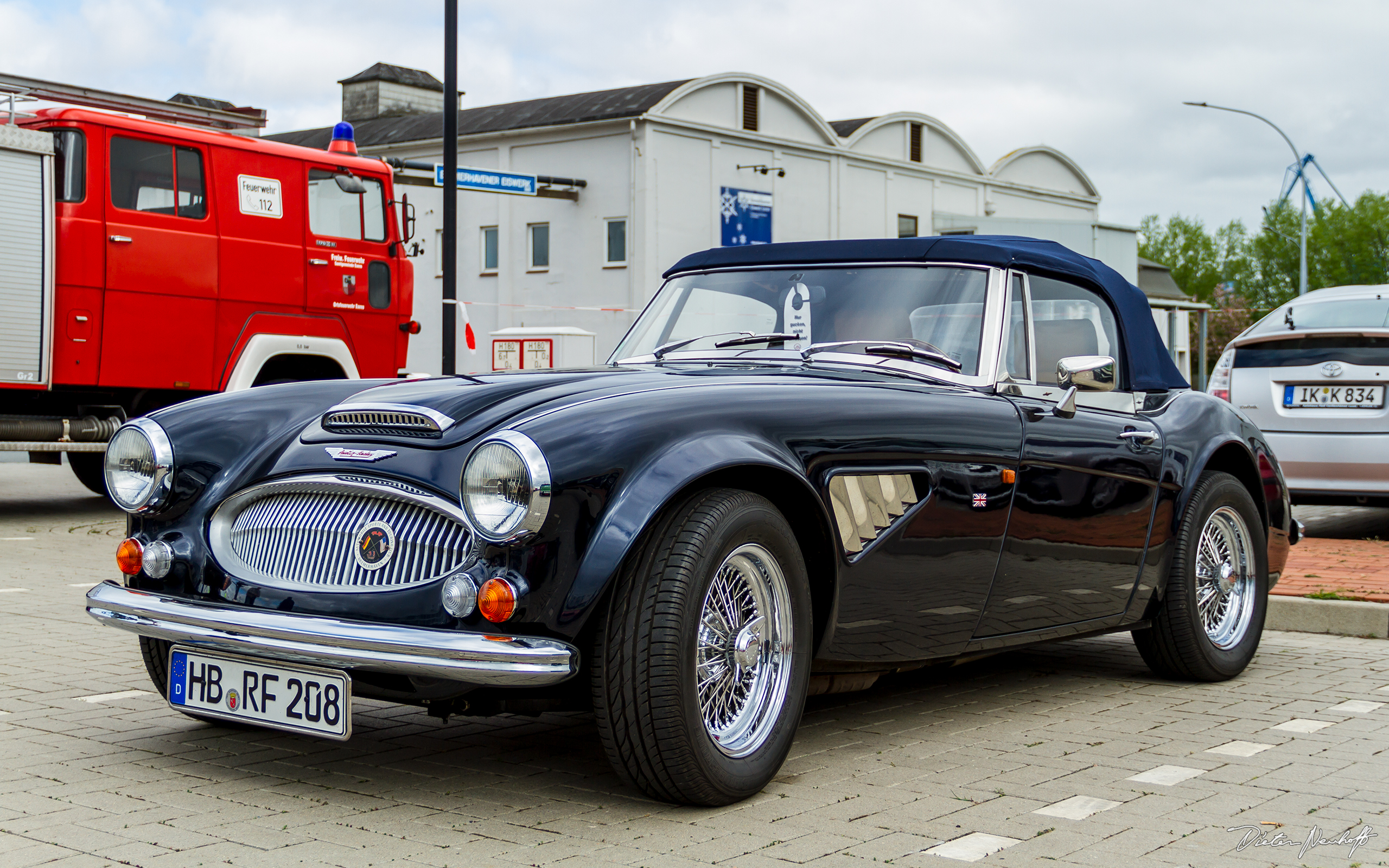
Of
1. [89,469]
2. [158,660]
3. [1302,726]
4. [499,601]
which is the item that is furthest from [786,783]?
[89,469]

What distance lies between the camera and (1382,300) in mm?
9203

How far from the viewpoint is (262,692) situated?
11.5 feet

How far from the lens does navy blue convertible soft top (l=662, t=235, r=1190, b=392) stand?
15.8 ft

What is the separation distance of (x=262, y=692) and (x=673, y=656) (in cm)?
104

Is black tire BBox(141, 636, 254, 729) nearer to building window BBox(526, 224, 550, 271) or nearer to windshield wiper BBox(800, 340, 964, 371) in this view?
windshield wiper BBox(800, 340, 964, 371)

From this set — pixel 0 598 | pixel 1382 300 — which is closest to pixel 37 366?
pixel 0 598

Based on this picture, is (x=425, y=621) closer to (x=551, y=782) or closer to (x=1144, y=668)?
(x=551, y=782)

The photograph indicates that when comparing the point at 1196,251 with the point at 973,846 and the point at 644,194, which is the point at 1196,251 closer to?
the point at 644,194

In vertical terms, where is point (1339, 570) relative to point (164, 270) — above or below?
below

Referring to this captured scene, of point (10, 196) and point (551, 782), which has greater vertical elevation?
point (10, 196)

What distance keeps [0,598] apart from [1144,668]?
5.38 m

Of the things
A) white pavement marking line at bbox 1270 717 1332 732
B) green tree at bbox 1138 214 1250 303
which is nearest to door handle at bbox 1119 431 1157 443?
white pavement marking line at bbox 1270 717 1332 732

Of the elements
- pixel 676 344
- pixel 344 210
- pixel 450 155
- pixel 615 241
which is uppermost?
pixel 615 241

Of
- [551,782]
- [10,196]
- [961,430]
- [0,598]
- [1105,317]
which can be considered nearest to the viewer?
[551,782]
